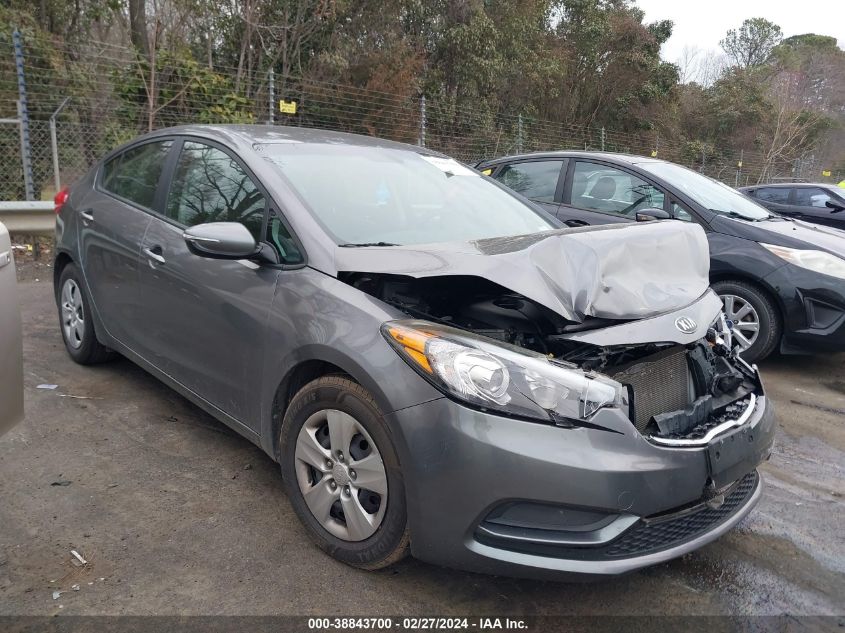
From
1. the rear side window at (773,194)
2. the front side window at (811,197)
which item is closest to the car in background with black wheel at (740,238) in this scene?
the front side window at (811,197)

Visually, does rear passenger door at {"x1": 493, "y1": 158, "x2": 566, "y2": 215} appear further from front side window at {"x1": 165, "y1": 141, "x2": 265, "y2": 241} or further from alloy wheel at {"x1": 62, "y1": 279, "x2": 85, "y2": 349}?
alloy wheel at {"x1": 62, "y1": 279, "x2": 85, "y2": 349}

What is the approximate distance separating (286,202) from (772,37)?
167 feet

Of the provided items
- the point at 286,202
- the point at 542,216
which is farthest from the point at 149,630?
the point at 542,216

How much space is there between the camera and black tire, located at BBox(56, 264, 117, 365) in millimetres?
4086

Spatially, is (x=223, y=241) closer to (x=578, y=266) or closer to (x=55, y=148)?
(x=578, y=266)

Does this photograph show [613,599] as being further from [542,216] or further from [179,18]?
[179,18]

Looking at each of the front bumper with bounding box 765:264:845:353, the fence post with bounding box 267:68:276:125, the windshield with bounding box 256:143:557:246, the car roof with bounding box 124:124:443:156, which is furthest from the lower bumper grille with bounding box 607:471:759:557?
the fence post with bounding box 267:68:276:125

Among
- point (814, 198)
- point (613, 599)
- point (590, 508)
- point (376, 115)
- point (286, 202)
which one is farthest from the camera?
point (376, 115)

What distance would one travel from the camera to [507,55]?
773 inches

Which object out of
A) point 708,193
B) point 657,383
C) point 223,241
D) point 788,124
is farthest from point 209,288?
point 788,124

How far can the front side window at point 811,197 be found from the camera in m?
11.2

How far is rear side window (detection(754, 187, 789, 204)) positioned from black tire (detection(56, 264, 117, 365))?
11.5m

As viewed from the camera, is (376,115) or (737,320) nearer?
(737,320)

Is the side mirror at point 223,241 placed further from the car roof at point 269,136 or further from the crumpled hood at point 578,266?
the car roof at point 269,136
